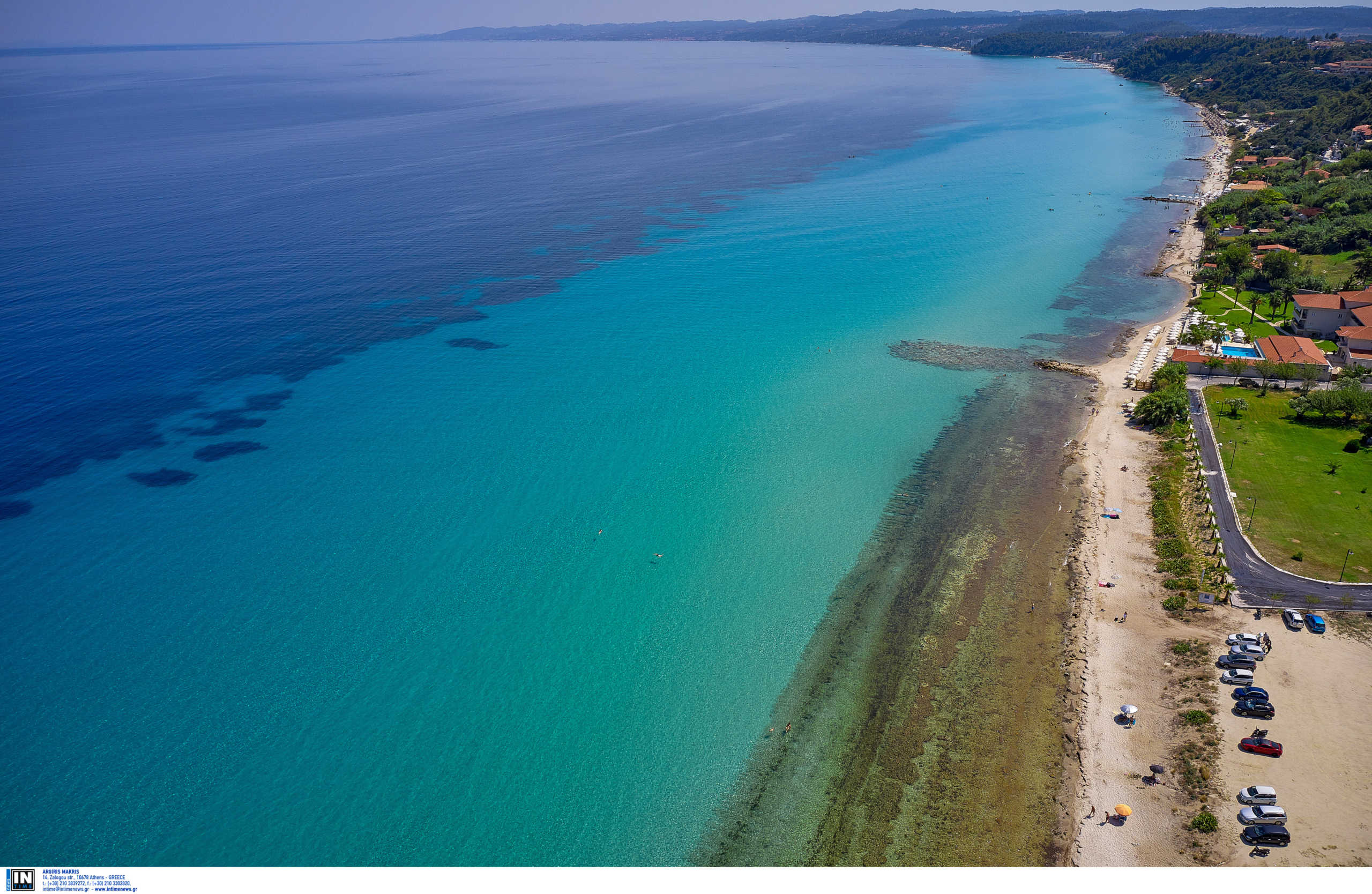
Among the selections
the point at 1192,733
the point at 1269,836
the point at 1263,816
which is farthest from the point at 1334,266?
the point at 1269,836

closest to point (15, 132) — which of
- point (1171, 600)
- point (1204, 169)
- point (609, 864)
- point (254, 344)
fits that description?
point (254, 344)

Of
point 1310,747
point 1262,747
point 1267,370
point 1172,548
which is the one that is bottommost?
point 1310,747

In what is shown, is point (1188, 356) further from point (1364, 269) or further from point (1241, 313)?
point (1364, 269)

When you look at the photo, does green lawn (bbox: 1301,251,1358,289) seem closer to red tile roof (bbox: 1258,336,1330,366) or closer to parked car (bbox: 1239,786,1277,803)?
red tile roof (bbox: 1258,336,1330,366)

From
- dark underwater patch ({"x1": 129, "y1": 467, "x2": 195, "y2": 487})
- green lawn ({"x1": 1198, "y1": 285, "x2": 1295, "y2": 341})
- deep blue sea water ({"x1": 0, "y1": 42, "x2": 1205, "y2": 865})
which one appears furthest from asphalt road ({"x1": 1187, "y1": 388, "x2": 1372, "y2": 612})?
dark underwater patch ({"x1": 129, "y1": 467, "x2": 195, "y2": 487})

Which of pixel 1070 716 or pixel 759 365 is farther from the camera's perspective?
pixel 759 365

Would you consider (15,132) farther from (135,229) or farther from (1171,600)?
(1171,600)
